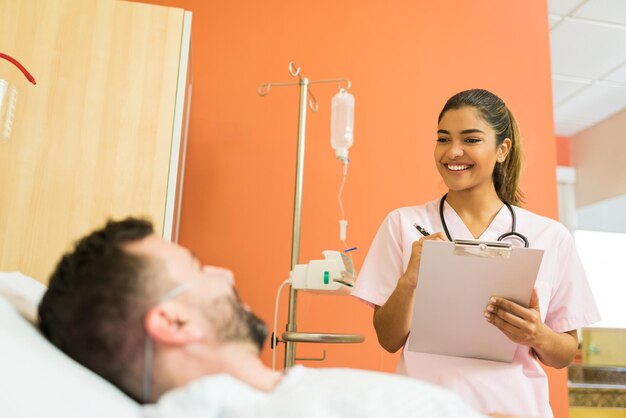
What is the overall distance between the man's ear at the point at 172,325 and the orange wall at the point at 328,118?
150 cm

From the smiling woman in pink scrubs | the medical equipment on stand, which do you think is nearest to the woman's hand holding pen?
the smiling woman in pink scrubs

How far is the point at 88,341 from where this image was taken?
78 centimetres

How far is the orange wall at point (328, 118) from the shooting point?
2311mm

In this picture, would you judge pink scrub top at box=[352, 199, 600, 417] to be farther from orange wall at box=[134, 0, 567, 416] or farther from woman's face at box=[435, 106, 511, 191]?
orange wall at box=[134, 0, 567, 416]

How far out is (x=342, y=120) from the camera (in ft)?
7.43

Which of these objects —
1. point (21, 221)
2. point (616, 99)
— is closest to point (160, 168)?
point (21, 221)

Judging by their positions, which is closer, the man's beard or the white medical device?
the man's beard

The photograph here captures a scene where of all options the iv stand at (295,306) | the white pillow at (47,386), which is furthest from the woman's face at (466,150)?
the white pillow at (47,386)

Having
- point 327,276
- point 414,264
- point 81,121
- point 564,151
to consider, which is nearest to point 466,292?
point 414,264

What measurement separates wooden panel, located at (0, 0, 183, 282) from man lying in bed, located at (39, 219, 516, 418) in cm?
99

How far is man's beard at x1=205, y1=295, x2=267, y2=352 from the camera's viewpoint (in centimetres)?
80

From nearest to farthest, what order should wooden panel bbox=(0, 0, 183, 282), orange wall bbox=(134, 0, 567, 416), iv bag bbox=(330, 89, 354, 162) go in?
1. wooden panel bbox=(0, 0, 183, 282)
2. iv bag bbox=(330, 89, 354, 162)
3. orange wall bbox=(134, 0, 567, 416)

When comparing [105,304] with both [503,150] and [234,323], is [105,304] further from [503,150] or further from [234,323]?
→ [503,150]

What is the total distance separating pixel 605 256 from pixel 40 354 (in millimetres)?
4568
